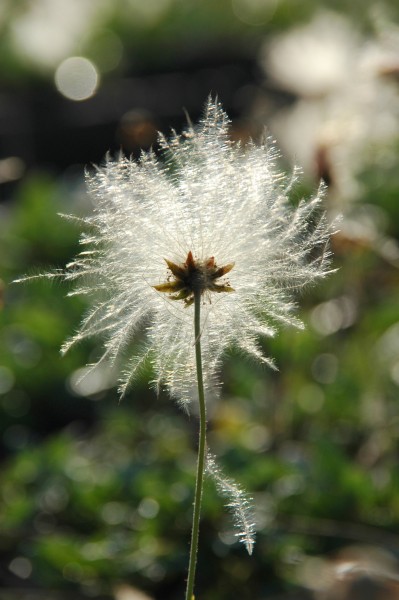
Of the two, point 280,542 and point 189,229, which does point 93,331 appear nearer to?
point 189,229

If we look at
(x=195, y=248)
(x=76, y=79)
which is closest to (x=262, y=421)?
(x=195, y=248)

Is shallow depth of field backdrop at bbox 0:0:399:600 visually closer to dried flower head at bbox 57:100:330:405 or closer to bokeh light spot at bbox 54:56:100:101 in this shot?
dried flower head at bbox 57:100:330:405

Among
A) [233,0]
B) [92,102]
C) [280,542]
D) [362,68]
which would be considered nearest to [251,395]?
[280,542]

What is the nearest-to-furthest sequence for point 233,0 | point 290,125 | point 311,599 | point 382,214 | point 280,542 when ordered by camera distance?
point 311,599, point 280,542, point 290,125, point 382,214, point 233,0

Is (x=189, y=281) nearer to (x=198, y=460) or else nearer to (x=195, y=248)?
(x=195, y=248)

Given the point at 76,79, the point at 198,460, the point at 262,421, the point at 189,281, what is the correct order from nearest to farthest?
the point at 198,460
the point at 189,281
the point at 262,421
the point at 76,79
